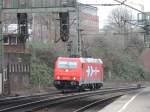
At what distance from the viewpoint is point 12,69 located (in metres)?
59.6

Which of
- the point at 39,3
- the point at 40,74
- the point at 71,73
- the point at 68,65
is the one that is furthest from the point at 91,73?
the point at 39,3

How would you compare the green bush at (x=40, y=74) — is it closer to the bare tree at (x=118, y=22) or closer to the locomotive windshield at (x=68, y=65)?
the locomotive windshield at (x=68, y=65)

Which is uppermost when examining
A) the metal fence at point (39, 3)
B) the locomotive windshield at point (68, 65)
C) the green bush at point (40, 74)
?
the metal fence at point (39, 3)

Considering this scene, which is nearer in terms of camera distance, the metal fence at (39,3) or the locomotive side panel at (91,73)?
the metal fence at (39,3)

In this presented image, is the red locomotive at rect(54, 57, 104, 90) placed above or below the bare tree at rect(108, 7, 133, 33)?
below

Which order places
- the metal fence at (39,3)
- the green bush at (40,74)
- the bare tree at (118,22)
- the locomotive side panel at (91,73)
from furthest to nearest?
the bare tree at (118,22) → the green bush at (40,74) → the locomotive side panel at (91,73) → the metal fence at (39,3)

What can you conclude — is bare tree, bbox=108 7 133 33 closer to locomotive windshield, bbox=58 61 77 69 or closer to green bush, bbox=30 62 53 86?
green bush, bbox=30 62 53 86

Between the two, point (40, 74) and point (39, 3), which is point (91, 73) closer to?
point (40, 74)

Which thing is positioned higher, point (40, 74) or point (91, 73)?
point (91, 73)

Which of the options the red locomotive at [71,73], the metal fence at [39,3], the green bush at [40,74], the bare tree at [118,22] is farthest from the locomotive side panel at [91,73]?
the bare tree at [118,22]

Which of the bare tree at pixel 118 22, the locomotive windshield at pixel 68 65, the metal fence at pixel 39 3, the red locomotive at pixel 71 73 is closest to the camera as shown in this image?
the metal fence at pixel 39 3

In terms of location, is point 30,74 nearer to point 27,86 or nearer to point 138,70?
point 27,86

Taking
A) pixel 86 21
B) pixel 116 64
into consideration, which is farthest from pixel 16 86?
pixel 86 21

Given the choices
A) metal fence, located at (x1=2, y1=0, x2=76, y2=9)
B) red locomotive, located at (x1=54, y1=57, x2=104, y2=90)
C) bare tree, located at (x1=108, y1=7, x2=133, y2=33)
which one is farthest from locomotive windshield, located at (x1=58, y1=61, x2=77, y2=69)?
bare tree, located at (x1=108, y1=7, x2=133, y2=33)
